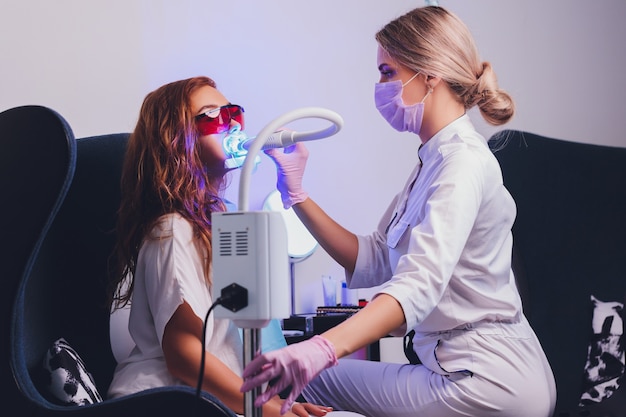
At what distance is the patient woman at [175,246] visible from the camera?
153 centimetres

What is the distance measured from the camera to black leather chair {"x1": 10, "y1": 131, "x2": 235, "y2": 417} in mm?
1629

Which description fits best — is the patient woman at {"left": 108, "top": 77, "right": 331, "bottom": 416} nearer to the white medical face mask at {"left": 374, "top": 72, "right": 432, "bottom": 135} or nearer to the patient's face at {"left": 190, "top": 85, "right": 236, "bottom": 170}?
the patient's face at {"left": 190, "top": 85, "right": 236, "bottom": 170}

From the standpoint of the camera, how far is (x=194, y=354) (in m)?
1.52

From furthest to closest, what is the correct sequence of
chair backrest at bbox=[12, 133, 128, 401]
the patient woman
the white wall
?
the white wall < chair backrest at bbox=[12, 133, 128, 401] < the patient woman

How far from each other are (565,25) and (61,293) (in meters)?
2.72

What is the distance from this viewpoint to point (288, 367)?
109cm

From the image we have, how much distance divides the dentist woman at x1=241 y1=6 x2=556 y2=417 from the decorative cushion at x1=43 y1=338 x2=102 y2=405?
51 cm

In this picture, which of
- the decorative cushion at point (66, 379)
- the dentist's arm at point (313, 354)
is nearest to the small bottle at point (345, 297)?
the decorative cushion at point (66, 379)

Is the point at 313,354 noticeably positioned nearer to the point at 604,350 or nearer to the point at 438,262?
the point at 438,262

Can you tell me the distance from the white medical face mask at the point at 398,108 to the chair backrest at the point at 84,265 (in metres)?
0.69

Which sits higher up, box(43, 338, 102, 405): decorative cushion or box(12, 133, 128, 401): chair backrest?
box(12, 133, 128, 401): chair backrest

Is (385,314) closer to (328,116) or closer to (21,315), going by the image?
(328,116)

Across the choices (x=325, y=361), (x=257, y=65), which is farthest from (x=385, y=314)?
(x=257, y=65)

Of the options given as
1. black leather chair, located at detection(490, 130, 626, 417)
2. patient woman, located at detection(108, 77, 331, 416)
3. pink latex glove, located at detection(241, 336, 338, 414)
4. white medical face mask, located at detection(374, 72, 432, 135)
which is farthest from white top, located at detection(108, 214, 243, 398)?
black leather chair, located at detection(490, 130, 626, 417)
